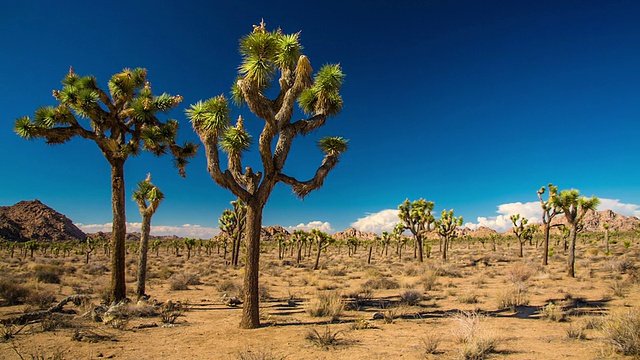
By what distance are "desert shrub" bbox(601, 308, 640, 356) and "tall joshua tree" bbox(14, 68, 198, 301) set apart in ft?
41.6

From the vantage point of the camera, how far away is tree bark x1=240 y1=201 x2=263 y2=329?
8.23 meters

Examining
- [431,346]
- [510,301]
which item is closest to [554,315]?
[510,301]

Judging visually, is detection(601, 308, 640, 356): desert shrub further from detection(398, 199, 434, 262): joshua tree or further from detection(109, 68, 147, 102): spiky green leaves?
detection(398, 199, 434, 262): joshua tree

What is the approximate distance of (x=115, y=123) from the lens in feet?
35.5

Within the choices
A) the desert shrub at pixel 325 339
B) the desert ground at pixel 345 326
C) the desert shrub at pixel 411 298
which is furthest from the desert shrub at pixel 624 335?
the desert shrub at pixel 411 298

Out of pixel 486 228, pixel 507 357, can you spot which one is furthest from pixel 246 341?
pixel 486 228

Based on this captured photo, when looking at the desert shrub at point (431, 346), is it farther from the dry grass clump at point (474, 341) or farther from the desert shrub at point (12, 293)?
the desert shrub at point (12, 293)

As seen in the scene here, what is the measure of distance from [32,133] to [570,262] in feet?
79.9

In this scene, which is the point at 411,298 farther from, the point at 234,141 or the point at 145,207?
the point at 145,207

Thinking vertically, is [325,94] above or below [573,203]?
above

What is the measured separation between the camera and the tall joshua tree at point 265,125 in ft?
27.2

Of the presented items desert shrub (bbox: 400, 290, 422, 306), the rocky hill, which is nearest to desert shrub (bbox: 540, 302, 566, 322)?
desert shrub (bbox: 400, 290, 422, 306)

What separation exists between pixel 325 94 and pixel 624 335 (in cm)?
825

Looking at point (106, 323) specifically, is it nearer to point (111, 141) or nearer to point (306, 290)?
point (111, 141)
